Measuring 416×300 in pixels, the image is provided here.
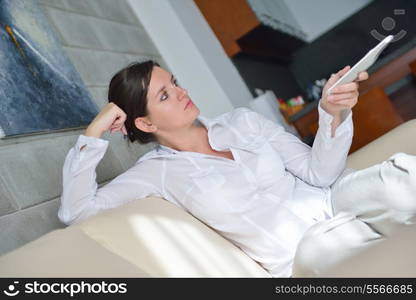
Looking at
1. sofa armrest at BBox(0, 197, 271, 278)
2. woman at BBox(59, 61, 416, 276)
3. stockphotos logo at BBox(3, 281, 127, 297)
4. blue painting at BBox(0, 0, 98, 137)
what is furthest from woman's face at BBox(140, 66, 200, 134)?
stockphotos logo at BBox(3, 281, 127, 297)

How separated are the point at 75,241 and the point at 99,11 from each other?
1950 mm

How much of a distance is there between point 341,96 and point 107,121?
0.77 m

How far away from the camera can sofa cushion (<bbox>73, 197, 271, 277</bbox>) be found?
1047mm

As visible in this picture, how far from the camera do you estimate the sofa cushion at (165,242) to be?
1047 mm

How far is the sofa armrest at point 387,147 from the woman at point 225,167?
0.59ft

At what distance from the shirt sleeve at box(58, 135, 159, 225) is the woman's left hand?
0.65 meters

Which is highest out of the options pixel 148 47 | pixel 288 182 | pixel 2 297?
pixel 148 47

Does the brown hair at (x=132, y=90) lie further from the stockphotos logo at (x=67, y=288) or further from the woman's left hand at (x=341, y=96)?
the stockphotos logo at (x=67, y=288)

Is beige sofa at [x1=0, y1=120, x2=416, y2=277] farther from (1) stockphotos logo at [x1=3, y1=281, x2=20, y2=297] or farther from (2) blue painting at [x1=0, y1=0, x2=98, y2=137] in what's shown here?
(2) blue painting at [x1=0, y1=0, x2=98, y2=137]

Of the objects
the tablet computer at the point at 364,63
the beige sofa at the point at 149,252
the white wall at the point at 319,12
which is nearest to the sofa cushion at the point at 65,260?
the beige sofa at the point at 149,252

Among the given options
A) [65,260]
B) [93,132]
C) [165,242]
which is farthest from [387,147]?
[65,260]

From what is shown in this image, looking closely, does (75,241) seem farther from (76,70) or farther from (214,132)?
(76,70)

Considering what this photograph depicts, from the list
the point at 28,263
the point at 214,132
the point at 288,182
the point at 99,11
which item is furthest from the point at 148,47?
the point at 28,263

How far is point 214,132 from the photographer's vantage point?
1.68 meters
